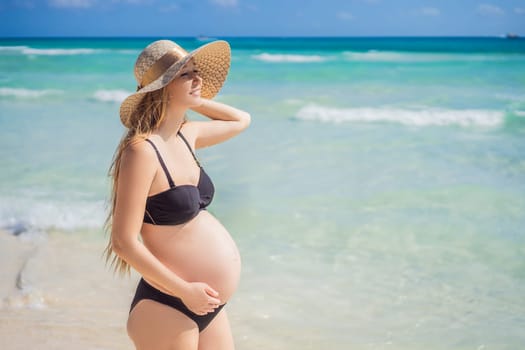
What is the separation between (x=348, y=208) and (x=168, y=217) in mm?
4894

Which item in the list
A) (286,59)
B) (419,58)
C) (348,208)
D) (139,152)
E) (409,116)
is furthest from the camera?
(419,58)

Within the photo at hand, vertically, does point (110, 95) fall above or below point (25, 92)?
above

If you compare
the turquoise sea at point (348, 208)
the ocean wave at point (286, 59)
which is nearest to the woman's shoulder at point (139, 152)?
the turquoise sea at point (348, 208)

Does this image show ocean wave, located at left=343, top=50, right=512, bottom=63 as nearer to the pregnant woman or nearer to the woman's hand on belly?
the pregnant woman

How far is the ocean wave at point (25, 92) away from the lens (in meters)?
17.5

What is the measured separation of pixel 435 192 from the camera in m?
7.36

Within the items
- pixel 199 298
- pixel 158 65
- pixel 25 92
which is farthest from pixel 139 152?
pixel 25 92

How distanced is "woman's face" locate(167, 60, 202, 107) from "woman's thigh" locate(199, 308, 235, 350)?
32.3 inches

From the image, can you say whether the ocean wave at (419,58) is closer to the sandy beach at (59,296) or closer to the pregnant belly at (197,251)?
the sandy beach at (59,296)

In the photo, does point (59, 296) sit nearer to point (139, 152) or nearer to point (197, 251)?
point (197, 251)

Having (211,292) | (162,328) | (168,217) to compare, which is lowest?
(162,328)

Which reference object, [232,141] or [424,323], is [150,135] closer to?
[424,323]

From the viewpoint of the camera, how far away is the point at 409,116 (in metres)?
13.9

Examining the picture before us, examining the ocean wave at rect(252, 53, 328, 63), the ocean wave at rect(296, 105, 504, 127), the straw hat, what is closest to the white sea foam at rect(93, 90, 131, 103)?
the ocean wave at rect(296, 105, 504, 127)
